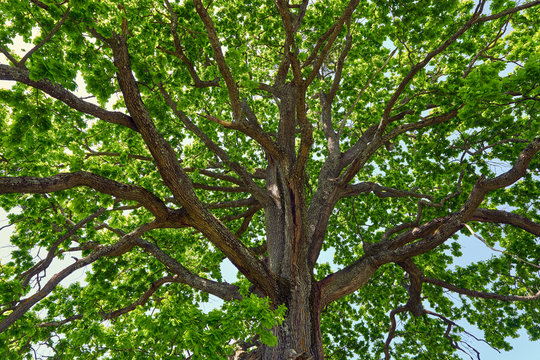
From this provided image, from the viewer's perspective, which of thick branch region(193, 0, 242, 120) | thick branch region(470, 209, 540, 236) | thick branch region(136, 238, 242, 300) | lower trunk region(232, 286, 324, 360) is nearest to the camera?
thick branch region(193, 0, 242, 120)

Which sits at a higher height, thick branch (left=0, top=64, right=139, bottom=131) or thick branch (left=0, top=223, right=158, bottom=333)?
thick branch (left=0, top=64, right=139, bottom=131)

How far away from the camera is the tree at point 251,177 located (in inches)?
188

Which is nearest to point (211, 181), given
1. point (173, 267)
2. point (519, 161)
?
point (173, 267)

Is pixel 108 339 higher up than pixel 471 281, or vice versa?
pixel 108 339

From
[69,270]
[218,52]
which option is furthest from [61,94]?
[69,270]

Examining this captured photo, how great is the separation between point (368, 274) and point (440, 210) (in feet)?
11.6

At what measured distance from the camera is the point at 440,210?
871 cm

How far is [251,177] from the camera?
26.3 ft

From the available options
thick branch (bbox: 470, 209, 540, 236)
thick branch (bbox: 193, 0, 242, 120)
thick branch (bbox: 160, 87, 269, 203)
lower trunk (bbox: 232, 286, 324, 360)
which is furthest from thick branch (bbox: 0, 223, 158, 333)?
thick branch (bbox: 470, 209, 540, 236)

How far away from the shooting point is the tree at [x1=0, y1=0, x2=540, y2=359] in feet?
15.7

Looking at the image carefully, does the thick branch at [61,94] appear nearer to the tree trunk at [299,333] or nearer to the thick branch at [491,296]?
the tree trunk at [299,333]

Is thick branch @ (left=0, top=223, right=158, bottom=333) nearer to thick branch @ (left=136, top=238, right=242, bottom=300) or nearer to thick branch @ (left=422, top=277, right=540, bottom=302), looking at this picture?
thick branch @ (left=136, top=238, right=242, bottom=300)

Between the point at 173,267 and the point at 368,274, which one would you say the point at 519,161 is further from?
the point at 173,267

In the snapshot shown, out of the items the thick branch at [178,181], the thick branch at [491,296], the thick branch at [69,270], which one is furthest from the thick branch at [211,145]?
the thick branch at [491,296]
